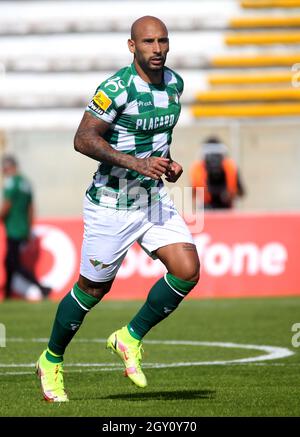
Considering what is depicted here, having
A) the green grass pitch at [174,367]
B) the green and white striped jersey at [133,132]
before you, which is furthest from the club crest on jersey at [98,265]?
the green grass pitch at [174,367]

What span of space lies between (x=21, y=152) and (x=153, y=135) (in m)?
12.2

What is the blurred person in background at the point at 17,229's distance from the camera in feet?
55.7

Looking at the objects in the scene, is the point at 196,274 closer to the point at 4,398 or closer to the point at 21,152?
the point at 4,398

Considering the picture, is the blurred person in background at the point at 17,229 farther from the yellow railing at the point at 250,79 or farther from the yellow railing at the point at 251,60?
the yellow railing at the point at 251,60

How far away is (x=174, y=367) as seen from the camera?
926cm

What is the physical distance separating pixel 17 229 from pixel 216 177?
3516 millimetres

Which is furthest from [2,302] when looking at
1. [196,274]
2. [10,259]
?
[196,274]

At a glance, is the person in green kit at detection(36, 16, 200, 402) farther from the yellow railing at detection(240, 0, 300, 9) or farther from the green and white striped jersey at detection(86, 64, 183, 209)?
the yellow railing at detection(240, 0, 300, 9)

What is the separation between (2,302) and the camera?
1656cm

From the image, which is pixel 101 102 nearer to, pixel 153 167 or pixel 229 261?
pixel 153 167

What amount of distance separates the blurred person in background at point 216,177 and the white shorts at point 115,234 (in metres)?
11.0

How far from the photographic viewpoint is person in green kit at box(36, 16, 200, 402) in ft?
24.1

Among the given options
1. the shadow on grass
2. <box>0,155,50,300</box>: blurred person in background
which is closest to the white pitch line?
the shadow on grass

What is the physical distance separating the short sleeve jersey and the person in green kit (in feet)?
31.9
